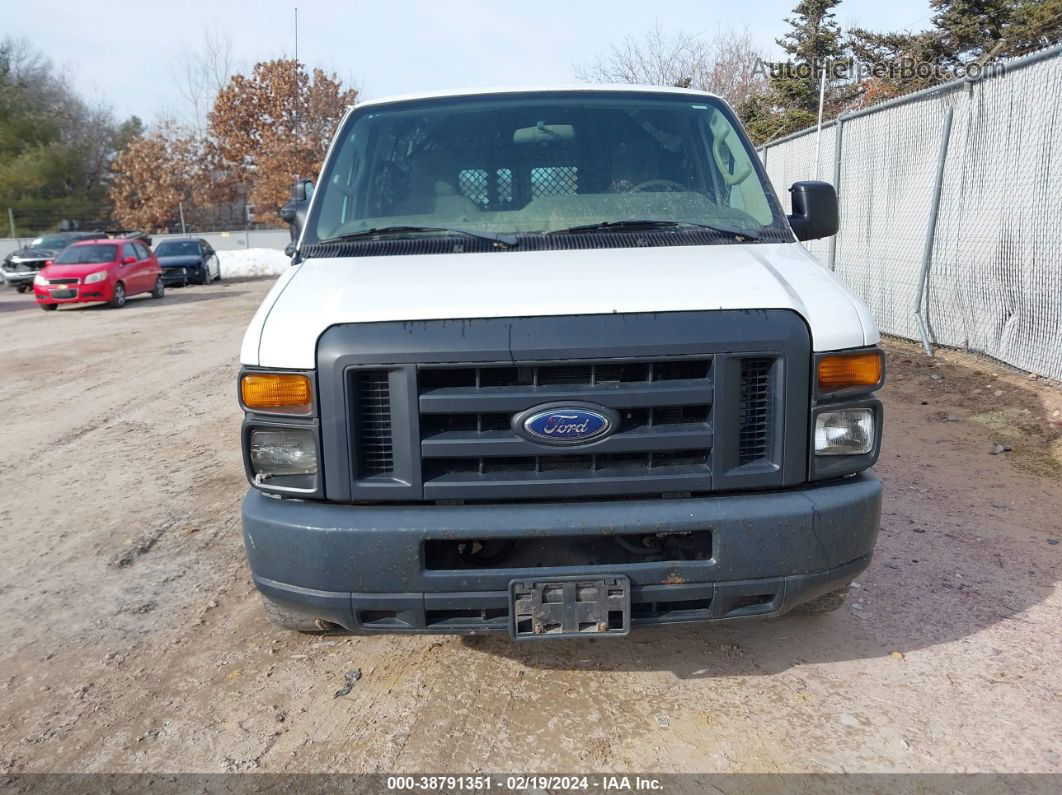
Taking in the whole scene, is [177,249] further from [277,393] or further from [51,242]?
[277,393]

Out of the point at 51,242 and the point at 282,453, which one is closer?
the point at 282,453

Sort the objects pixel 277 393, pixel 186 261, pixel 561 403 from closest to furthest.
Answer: pixel 561 403
pixel 277 393
pixel 186 261

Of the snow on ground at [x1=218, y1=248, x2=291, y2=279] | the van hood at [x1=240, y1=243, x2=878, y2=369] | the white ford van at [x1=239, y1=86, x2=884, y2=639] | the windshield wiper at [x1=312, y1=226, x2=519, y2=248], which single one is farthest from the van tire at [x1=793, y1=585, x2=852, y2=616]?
the snow on ground at [x1=218, y1=248, x2=291, y2=279]

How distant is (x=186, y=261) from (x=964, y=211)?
23.8 meters

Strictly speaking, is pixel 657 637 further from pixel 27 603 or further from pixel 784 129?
pixel 784 129

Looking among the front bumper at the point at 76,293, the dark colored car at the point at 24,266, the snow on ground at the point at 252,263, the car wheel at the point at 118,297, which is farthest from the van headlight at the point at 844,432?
the snow on ground at the point at 252,263

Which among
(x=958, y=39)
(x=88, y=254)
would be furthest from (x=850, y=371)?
(x=958, y=39)

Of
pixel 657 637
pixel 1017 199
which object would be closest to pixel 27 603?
pixel 657 637

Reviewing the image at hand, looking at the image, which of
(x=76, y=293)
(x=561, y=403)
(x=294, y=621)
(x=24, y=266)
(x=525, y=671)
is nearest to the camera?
(x=561, y=403)

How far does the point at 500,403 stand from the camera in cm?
262

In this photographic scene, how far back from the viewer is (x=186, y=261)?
26281 millimetres

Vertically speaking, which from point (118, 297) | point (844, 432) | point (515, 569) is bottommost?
point (118, 297)

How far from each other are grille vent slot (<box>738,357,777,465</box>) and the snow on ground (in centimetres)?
3400

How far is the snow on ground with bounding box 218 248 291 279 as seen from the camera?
34.7 m
